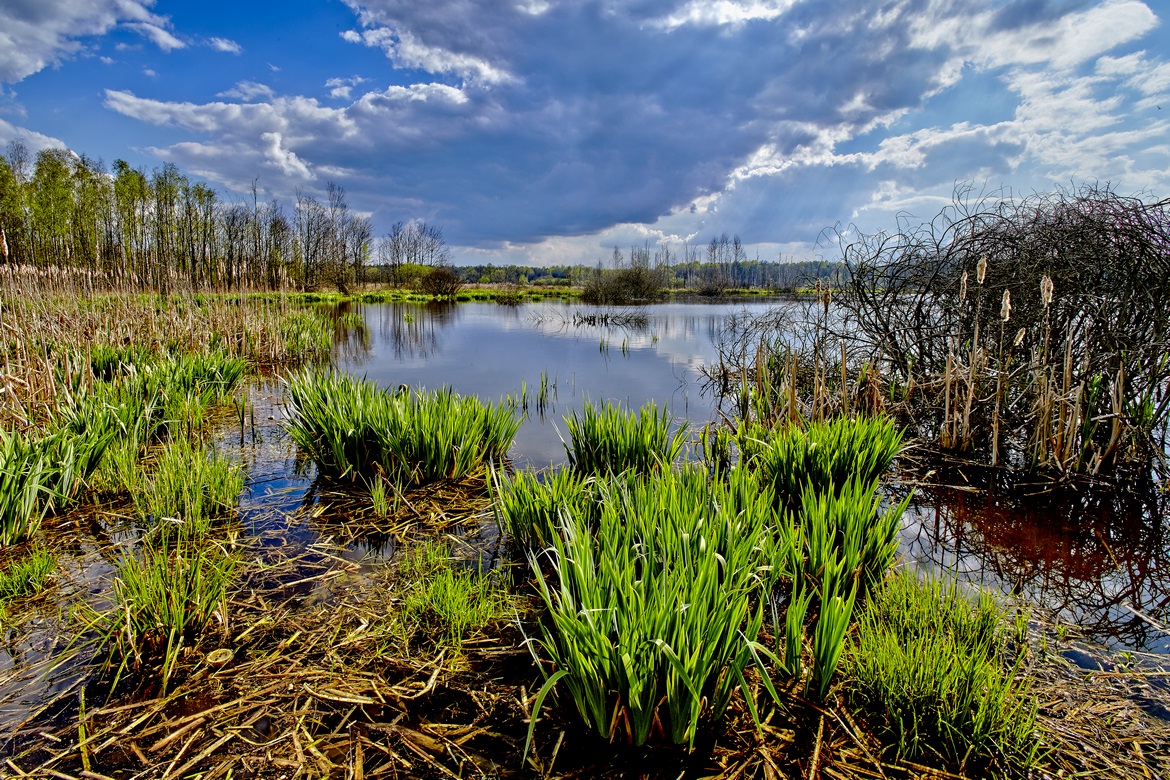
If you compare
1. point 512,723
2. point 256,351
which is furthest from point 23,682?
point 256,351

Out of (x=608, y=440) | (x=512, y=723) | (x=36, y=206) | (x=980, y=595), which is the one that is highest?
(x=36, y=206)

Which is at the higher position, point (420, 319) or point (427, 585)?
point (420, 319)

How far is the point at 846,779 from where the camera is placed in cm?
174

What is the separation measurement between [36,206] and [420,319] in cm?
2276

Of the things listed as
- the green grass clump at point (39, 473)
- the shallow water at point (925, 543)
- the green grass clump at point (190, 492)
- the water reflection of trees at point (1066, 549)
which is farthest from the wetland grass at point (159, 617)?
the water reflection of trees at point (1066, 549)

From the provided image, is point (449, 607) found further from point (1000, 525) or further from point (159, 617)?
point (1000, 525)

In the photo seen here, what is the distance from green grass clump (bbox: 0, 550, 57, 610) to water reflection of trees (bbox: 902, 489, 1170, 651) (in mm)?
4935

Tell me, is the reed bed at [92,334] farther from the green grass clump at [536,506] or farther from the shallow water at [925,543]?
the green grass clump at [536,506]

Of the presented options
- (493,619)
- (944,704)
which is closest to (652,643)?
(944,704)

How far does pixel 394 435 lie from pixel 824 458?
3.34 m

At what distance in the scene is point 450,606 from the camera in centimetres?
258

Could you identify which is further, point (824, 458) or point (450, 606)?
point (824, 458)

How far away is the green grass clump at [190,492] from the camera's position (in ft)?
10.9

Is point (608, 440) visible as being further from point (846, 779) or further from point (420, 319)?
point (420, 319)
